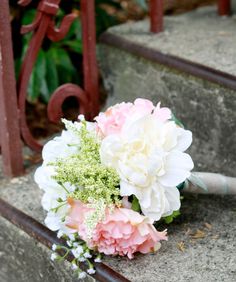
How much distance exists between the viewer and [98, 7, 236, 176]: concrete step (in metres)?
1.98

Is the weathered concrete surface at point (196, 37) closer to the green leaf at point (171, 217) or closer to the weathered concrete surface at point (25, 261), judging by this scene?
the green leaf at point (171, 217)

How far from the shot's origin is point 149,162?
1611 mm

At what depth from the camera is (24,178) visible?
2.07m

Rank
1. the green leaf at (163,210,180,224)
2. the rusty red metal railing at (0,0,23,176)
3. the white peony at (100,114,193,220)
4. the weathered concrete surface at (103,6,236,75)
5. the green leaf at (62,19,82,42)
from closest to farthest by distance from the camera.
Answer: the white peony at (100,114,193,220), the green leaf at (163,210,180,224), the rusty red metal railing at (0,0,23,176), the weathered concrete surface at (103,6,236,75), the green leaf at (62,19,82,42)

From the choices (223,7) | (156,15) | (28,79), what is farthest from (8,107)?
(223,7)

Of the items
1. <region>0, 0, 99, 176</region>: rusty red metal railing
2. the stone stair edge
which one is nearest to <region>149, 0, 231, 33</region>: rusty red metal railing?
the stone stair edge

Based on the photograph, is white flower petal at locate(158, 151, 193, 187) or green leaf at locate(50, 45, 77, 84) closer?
white flower petal at locate(158, 151, 193, 187)

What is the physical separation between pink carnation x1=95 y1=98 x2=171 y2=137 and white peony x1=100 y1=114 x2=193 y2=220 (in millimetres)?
21

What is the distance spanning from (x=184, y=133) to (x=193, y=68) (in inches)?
14.1

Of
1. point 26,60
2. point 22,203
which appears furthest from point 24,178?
point 26,60

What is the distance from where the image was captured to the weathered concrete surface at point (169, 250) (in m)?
1.66

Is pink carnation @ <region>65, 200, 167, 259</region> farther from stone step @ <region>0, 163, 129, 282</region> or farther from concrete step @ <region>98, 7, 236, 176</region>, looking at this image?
A: concrete step @ <region>98, 7, 236, 176</region>

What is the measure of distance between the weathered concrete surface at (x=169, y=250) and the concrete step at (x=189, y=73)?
0.17 metres

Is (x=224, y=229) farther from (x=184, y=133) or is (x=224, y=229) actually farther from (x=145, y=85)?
(x=145, y=85)
